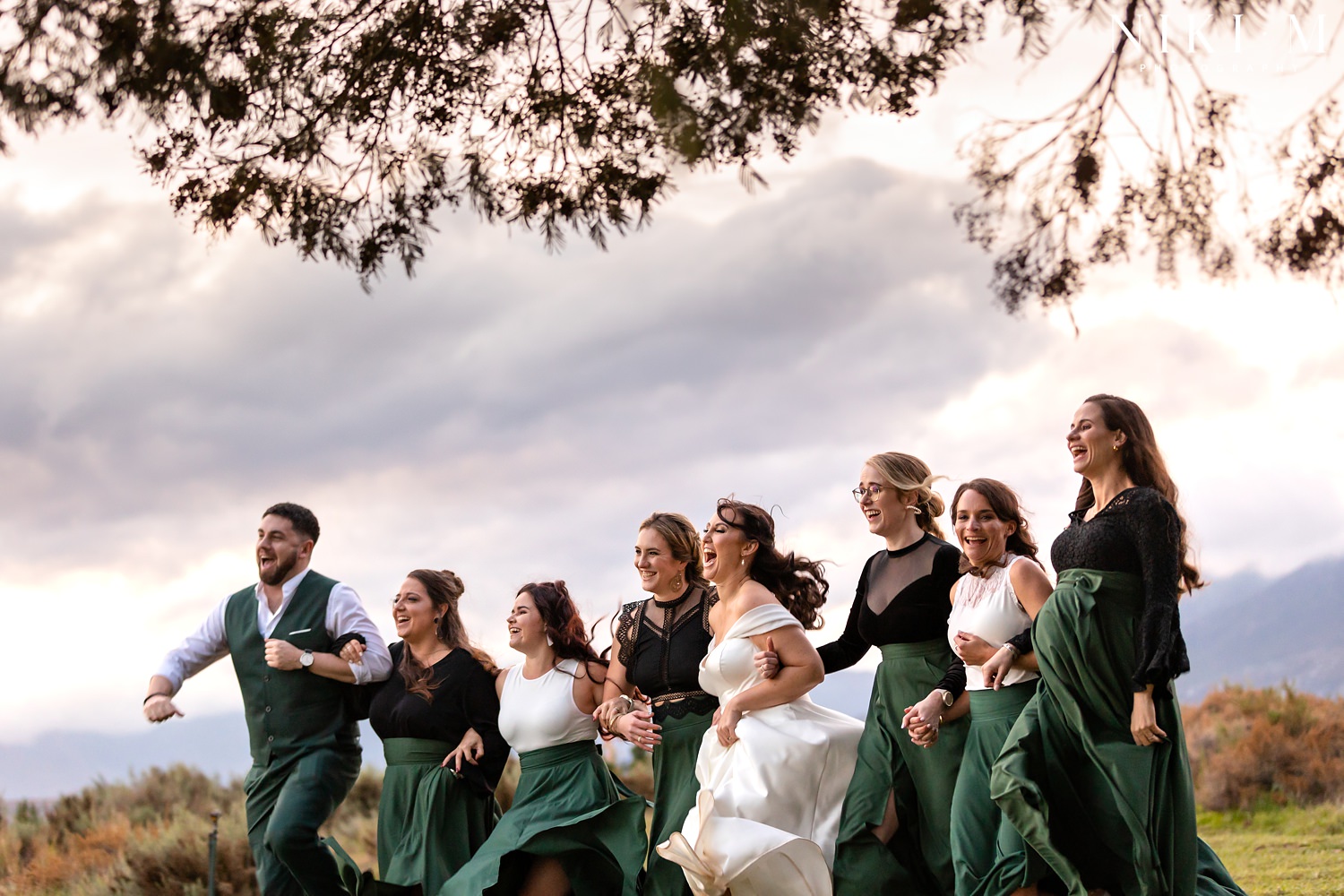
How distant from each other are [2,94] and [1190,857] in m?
5.20

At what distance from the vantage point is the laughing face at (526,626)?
6.19 metres

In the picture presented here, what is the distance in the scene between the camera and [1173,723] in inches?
181

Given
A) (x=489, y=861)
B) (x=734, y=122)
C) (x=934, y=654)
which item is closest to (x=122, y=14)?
(x=734, y=122)

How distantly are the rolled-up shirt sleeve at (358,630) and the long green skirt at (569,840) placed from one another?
3.24 feet

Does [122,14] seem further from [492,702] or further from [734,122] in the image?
[492,702]

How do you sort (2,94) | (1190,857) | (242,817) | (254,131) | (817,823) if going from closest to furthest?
(1190,857)
(817,823)
(2,94)
(254,131)
(242,817)

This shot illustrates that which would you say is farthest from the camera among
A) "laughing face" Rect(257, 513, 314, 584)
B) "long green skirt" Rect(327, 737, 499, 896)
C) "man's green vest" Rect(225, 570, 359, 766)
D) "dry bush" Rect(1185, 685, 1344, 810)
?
"dry bush" Rect(1185, 685, 1344, 810)

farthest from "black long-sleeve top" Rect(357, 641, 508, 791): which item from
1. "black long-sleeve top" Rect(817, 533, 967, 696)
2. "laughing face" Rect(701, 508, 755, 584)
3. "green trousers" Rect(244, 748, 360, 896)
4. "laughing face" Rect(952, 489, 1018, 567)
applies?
"laughing face" Rect(952, 489, 1018, 567)

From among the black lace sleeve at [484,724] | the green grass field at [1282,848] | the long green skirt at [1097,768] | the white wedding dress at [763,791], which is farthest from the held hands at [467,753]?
the green grass field at [1282,848]

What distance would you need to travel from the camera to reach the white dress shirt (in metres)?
6.52

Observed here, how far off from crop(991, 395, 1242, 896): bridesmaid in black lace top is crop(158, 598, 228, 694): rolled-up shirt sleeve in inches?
156

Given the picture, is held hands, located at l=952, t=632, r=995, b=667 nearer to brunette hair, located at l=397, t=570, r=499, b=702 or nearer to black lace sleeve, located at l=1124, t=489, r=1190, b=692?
black lace sleeve, located at l=1124, t=489, r=1190, b=692

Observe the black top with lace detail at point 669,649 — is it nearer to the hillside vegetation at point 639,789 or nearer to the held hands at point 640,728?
the held hands at point 640,728

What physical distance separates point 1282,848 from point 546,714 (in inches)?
236
